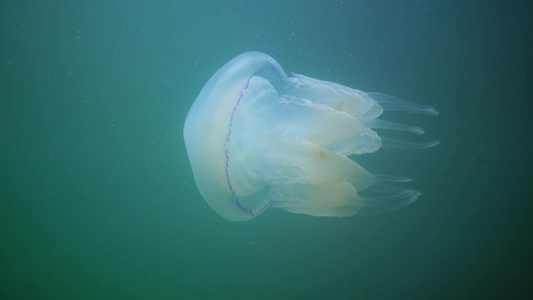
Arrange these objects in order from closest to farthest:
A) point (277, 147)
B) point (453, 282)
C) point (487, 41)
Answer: point (277, 147)
point (487, 41)
point (453, 282)

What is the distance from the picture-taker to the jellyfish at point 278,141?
8.38 ft

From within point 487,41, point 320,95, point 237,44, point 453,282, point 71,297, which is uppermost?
point 487,41

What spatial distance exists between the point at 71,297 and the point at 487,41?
245 inches

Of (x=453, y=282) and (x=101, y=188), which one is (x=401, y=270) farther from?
(x=101, y=188)

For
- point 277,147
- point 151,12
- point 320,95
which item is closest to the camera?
point 277,147

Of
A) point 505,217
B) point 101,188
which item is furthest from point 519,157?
point 101,188

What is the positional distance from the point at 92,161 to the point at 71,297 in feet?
6.70

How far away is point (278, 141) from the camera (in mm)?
2631

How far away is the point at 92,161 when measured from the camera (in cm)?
397

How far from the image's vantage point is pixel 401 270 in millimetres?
4246

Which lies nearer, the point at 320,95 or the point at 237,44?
the point at 320,95

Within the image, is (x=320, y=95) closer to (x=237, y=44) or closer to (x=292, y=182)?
(x=292, y=182)

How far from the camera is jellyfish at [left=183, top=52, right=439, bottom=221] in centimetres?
255

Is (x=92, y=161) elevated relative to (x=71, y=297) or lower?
elevated
